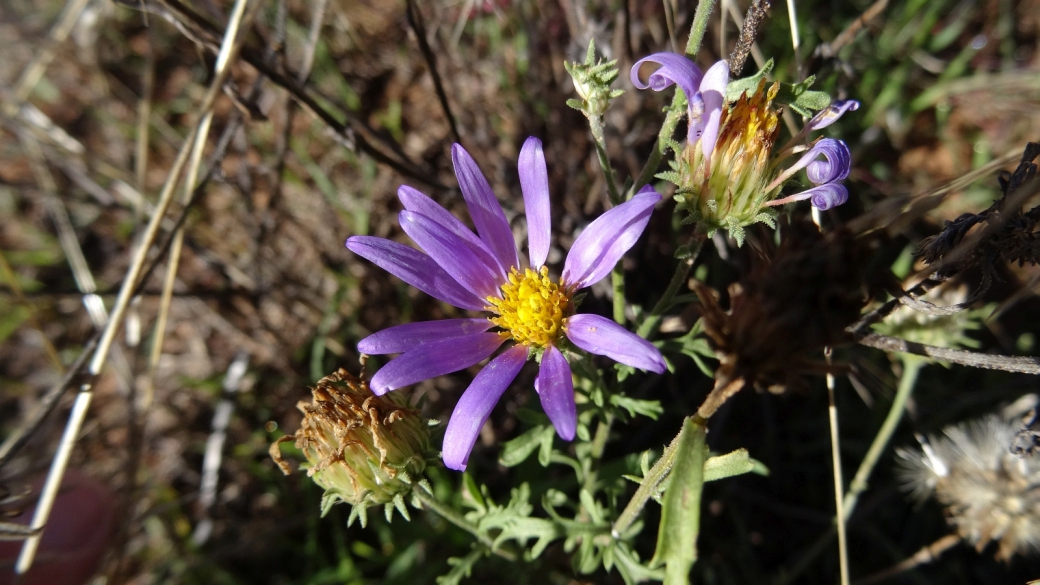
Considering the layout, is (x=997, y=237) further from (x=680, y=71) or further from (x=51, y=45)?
(x=51, y=45)

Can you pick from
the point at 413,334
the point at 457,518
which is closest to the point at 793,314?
the point at 413,334

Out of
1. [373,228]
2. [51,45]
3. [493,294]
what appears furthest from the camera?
[51,45]

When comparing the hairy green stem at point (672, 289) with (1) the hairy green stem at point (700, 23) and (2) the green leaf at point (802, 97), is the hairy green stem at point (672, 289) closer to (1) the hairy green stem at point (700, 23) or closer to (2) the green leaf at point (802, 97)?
(2) the green leaf at point (802, 97)

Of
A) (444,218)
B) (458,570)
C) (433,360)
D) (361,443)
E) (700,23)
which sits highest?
(700,23)

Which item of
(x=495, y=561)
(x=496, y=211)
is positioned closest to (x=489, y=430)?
(x=495, y=561)

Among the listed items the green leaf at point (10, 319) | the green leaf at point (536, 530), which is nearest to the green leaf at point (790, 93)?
the green leaf at point (536, 530)

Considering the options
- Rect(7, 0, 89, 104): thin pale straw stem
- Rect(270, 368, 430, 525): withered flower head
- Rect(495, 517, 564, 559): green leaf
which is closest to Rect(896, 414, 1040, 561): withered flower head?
Rect(495, 517, 564, 559): green leaf

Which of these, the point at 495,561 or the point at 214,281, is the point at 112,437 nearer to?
the point at 214,281
